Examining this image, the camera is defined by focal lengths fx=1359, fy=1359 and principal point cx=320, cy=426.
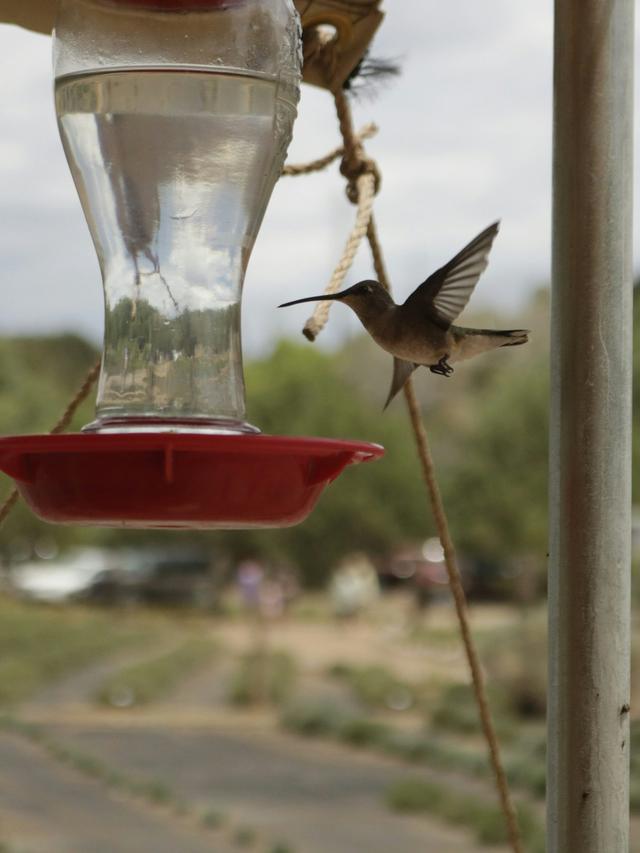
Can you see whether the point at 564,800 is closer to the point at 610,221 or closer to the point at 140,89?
the point at 610,221

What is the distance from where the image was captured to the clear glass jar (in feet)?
3.93

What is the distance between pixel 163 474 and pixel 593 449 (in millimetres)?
315

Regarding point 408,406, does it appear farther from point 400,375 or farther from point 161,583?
point 161,583

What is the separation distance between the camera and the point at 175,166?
4.43ft

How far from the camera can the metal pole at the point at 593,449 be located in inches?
Result: 39.2

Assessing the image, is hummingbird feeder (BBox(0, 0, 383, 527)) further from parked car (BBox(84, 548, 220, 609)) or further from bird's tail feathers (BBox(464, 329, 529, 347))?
parked car (BBox(84, 548, 220, 609))

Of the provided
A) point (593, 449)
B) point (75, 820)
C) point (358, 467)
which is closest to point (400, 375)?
point (593, 449)

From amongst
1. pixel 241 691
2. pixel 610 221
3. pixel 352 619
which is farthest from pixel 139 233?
pixel 352 619

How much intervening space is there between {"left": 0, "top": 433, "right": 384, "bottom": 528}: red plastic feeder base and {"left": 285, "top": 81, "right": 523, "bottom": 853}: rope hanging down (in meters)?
0.15

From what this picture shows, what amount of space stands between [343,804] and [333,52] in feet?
25.7

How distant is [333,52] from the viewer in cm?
136

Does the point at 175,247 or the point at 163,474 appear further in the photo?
the point at 175,247

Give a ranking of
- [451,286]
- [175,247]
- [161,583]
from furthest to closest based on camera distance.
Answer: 1. [161,583]
2. [175,247]
3. [451,286]

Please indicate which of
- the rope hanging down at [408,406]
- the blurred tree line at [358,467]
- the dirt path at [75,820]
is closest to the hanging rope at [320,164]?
the rope hanging down at [408,406]
